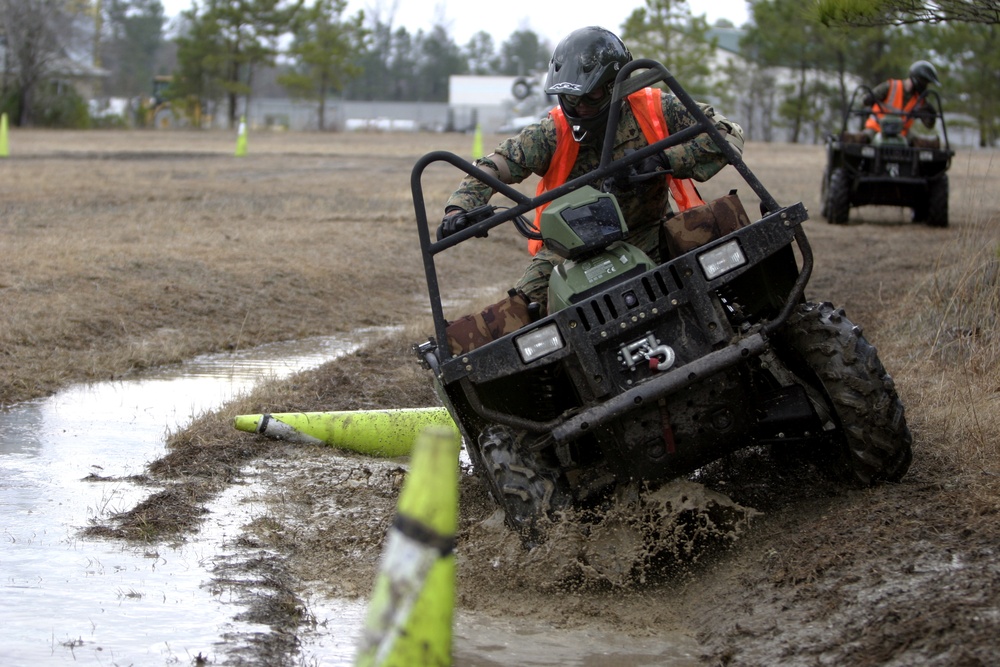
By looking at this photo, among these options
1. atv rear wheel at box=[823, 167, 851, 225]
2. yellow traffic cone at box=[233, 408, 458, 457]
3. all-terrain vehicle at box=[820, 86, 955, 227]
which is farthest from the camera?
atv rear wheel at box=[823, 167, 851, 225]

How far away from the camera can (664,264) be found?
4.89 metres

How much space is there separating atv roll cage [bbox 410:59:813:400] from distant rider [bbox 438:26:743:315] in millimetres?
282

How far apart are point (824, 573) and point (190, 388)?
5095 mm

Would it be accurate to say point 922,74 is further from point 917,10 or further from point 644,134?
point 644,134

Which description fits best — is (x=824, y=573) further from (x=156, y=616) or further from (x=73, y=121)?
(x=73, y=121)

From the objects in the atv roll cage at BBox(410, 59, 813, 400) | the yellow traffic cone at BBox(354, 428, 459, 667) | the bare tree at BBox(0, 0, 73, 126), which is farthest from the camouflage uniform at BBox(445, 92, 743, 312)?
the bare tree at BBox(0, 0, 73, 126)

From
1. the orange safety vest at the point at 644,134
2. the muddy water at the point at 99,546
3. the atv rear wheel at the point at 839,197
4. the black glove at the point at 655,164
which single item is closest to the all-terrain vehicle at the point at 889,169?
the atv rear wheel at the point at 839,197

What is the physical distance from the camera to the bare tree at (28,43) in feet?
185

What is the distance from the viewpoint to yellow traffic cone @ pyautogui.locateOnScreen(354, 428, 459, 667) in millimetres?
2809

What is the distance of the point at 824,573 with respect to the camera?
14.9 ft

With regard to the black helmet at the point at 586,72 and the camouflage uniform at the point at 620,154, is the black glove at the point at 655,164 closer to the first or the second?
the camouflage uniform at the point at 620,154

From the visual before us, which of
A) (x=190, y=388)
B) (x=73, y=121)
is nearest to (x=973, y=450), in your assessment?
(x=190, y=388)

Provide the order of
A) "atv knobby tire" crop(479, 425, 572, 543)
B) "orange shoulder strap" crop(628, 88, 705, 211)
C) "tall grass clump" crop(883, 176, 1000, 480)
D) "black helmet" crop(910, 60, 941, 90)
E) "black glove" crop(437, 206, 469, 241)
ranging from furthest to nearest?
"black helmet" crop(910, 60, 941, 90) < "orange shoulder strap" crop(628, 88, 705, 211) < "tall grass clump" crop(883, 176, 1000, 480) < "black glove" crop(437, 206, 469, 241) < "atv knobby tire" crop(479, 425, 572, 543)

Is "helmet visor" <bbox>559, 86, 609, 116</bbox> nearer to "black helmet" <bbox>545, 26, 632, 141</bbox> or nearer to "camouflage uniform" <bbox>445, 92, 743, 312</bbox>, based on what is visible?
"black helmet" <bbox>545, 26, 632, 141</bbox>
